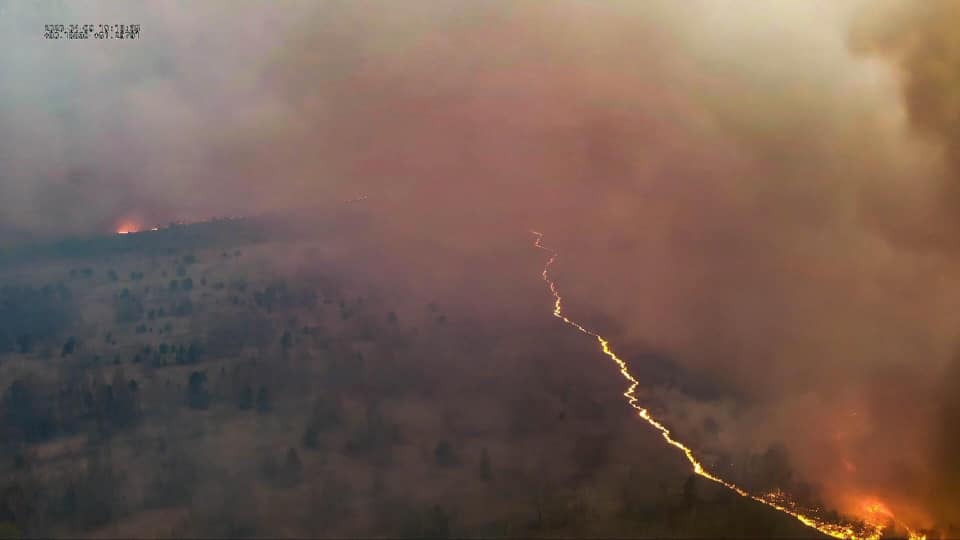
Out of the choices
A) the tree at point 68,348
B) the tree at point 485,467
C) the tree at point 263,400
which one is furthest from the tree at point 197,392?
the tree at point 485,467

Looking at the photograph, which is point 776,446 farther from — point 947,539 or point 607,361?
point 607,361

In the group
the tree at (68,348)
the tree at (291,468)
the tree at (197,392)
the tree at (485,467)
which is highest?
the tree at (68,348)

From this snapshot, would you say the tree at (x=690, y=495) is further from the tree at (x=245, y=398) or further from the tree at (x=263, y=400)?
the tree at (x=245, y=398)

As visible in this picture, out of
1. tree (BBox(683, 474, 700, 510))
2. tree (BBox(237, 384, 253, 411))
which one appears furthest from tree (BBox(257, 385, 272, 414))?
tree (BBox(683, 474, 700, 510))

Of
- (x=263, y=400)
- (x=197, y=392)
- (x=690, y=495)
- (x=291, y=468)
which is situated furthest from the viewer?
(x=197, y=392)

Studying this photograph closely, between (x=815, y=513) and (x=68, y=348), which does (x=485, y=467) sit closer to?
(x=815, y=513)

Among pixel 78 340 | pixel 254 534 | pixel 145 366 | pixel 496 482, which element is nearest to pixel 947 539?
pixel 496 482

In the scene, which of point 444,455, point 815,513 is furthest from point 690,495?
point 444,455

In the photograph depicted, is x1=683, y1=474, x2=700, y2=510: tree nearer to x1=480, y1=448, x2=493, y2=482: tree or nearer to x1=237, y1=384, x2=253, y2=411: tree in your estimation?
x1=480, y1=448, x2=493, y2=482: tree
